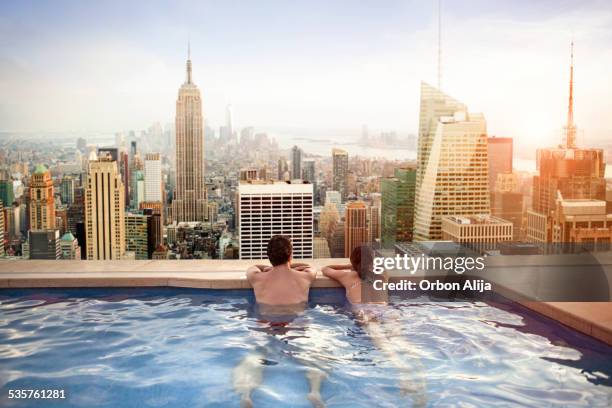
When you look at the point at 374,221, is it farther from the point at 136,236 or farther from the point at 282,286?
the point at 282,286

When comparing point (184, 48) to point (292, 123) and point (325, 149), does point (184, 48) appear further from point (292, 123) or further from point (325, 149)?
point (325, 149)

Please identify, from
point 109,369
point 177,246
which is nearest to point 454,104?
point 177,246

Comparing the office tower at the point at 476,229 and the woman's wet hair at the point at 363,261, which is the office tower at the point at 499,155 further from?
the woman's wet hair at the point at 363,261

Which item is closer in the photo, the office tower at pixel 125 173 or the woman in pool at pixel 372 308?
the woman in pool at pixel 372 308

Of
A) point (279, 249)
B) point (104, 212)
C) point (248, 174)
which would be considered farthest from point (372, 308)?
point (104, 212)

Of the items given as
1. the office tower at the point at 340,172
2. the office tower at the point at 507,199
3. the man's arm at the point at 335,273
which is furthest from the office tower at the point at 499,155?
the man's arm at the point at 335,273

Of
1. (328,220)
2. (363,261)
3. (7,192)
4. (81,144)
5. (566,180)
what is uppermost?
(81,144)
